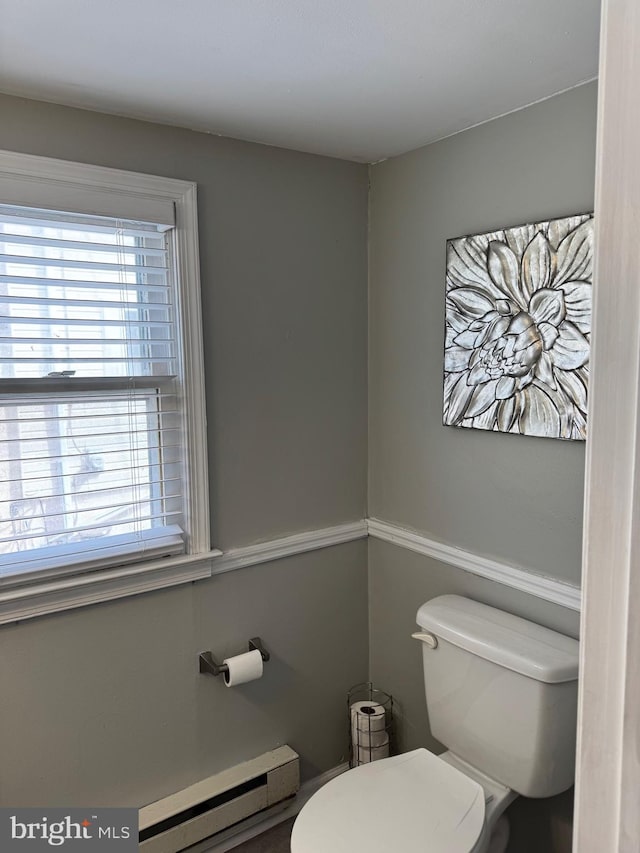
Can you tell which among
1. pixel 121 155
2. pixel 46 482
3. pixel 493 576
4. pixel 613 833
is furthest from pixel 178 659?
pixel 613 833

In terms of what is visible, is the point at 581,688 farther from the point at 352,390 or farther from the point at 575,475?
the point at 352,390

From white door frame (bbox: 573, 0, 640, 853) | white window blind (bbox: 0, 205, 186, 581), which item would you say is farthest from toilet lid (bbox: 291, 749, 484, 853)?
white door frame (bbox: 573, 0, 640, 853)

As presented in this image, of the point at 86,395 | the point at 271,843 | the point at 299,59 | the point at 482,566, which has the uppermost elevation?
the point at 299,59

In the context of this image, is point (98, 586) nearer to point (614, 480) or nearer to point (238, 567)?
point (238, 567)

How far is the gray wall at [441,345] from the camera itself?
1.58 metres

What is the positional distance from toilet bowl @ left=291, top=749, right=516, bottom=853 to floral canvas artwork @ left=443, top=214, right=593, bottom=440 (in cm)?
94

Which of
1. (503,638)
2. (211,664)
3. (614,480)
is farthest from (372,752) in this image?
(614,480)

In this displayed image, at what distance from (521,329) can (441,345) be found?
0.31m

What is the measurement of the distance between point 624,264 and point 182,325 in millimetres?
1545

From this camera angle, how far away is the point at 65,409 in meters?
1.64

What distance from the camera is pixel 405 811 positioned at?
149 cm

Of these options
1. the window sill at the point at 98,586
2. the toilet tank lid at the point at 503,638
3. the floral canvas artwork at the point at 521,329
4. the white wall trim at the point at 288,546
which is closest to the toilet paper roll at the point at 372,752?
the toilet tank lid at the point at 503,638

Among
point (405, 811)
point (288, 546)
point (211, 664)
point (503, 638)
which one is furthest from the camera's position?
point (288, 546)

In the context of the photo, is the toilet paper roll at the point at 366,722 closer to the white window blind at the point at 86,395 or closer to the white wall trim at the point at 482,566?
the white wall trim at the point at 482,566
